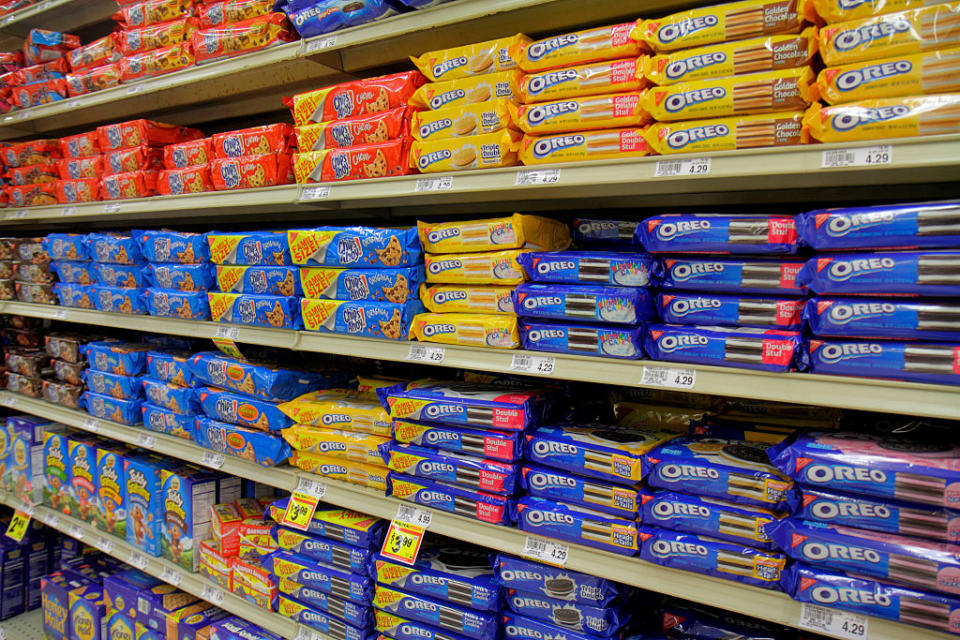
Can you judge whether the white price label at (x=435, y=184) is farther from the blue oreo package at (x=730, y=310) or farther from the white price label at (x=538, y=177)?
the blue oreo package at (x=730, y=310)

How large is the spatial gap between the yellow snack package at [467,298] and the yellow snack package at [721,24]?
648 millimetres

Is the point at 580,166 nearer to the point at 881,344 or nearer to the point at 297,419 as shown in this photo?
the point at 881,344

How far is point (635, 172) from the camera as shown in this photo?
1220 mm

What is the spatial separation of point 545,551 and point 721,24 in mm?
1212

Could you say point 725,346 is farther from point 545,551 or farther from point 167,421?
point 167,421

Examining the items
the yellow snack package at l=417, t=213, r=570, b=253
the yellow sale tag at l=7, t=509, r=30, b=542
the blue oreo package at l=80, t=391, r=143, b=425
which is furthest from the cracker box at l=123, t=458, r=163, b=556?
the yellow snack package at l=417, t=213, r=570, b=253

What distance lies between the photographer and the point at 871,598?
1.04 metres

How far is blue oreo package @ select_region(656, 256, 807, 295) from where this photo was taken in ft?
3.84

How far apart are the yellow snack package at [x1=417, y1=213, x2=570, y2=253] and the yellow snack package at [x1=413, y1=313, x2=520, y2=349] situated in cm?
18

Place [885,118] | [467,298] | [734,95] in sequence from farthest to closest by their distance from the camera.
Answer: [467,298] → [734,95] → [885,118]

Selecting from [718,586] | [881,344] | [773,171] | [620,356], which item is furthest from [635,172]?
[718,586]

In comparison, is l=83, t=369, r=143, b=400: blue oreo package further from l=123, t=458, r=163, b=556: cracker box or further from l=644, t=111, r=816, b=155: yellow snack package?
l=644, t=111, r=816, b=155: yellow snack package

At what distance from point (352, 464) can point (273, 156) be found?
1.02 metres

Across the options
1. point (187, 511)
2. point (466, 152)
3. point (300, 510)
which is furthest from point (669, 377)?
point (187, 511)
